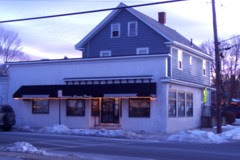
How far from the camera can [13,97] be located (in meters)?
36.9

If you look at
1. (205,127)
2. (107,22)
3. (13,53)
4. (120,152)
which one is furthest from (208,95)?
(13,53)

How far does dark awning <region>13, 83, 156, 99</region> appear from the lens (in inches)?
1259

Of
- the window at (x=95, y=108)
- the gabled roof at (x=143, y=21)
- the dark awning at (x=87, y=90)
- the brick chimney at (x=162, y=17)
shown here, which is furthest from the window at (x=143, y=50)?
the brick chimney at (x=162, y=17)

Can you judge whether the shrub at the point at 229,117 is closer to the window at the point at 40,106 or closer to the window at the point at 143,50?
the window at the point at 143,50

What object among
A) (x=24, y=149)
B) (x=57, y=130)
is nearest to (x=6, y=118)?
(x=57, y=130)

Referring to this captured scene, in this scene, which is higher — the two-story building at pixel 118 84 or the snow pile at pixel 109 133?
the two-story building at pixel 118 84

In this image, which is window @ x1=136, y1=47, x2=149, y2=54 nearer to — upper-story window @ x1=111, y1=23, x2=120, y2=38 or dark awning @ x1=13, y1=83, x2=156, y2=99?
upper-story window @ x1=111, y1=23, x2=120, y2=38

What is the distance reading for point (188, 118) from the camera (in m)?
37.4

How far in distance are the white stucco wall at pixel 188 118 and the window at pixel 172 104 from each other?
306 millimetres

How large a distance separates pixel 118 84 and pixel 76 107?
437 cm

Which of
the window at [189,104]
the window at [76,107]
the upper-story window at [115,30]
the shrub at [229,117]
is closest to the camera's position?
the window at [76,107]

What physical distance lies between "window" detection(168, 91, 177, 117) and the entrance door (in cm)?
381

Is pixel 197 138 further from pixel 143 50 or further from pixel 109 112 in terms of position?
pixel 143 50

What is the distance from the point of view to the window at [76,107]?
35344 millimetres
